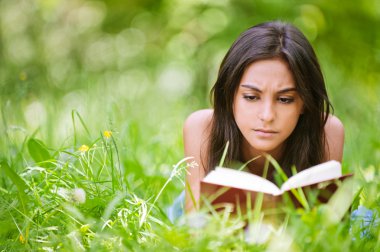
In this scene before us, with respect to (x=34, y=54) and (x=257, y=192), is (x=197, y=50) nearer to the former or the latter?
(x=34, y=54)

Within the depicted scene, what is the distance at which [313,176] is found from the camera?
2.07m

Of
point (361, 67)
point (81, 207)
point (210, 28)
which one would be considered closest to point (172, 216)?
point (81, 207)

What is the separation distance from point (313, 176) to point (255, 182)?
0.19m

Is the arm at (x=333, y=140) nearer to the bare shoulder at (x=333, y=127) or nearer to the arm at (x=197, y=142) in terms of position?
the bare shoulder at (x=333, y=127)

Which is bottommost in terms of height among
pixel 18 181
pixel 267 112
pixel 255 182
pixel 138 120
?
pixel 138 120

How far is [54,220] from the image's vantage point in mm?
2357

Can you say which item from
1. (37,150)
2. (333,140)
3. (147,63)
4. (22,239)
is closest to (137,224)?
(22,239)

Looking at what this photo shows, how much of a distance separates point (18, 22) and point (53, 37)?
480 millimetres

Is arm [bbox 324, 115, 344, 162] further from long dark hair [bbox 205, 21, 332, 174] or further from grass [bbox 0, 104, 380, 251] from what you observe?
grass [bbox 0, 104, 380, 251]

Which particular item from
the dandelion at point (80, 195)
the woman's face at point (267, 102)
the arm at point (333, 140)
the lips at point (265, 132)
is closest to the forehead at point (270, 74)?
the woman's face at point (267, 102)

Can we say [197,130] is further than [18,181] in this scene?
Yes

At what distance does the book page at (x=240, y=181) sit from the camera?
2064mm

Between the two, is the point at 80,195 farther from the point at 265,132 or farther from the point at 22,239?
the point at 265,132

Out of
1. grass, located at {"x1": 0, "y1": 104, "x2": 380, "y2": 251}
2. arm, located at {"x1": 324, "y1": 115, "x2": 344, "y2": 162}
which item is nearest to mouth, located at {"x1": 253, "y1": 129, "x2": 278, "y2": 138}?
grass, located at {"x1": 0, "y1": 104, "x2": 380, "y2": 251}
